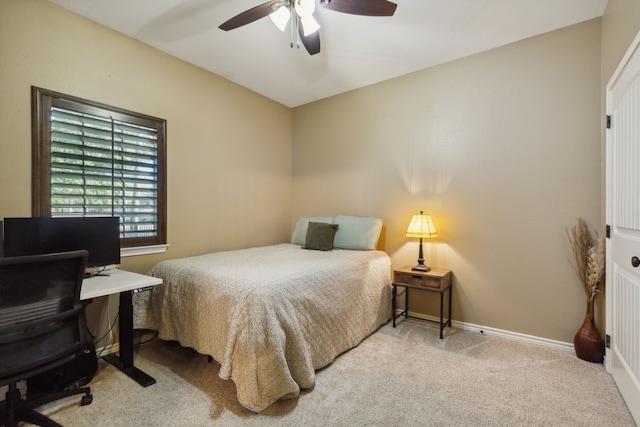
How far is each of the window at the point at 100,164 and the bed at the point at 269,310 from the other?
0.57 m

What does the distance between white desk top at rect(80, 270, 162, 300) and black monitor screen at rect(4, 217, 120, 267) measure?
12 cm

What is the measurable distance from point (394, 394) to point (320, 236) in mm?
1692

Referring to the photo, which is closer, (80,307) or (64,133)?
(80,307)

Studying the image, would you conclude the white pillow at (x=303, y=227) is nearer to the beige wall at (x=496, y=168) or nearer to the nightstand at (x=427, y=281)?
the beige wall at (x=496, y=168)

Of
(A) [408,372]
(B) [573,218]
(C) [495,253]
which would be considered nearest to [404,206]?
(C) [495,253]

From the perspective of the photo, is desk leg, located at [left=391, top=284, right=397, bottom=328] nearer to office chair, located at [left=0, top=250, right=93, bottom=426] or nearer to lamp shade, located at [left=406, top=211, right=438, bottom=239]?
lamp shade, located at [left=406, top=211, right=438, bottom=239]

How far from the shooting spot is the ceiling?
224 centimetres

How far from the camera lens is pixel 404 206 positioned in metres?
3.35

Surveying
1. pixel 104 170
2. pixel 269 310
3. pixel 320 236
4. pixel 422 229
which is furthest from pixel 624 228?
pixel 104 170

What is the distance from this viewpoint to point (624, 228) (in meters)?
1.81

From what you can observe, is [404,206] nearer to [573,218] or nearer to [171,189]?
[573,218]

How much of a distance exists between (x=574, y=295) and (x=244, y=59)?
3.68m

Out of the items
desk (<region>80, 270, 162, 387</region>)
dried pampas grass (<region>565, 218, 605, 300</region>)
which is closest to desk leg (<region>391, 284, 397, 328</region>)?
dried pampas grass (<region>565, 218, 605, 300</region>)

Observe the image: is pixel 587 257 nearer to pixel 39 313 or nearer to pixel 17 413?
pixel 39 313
